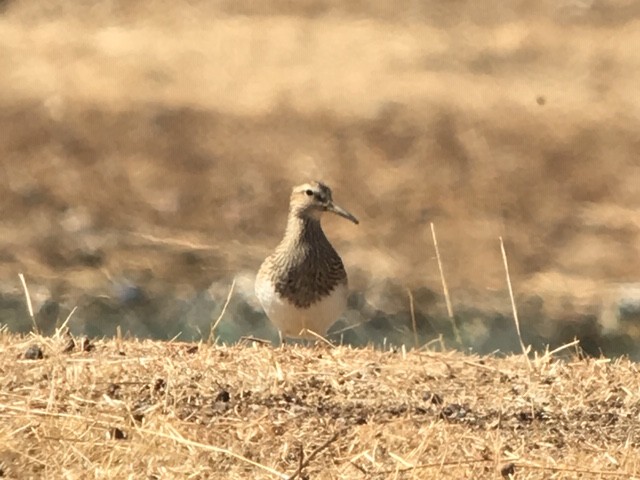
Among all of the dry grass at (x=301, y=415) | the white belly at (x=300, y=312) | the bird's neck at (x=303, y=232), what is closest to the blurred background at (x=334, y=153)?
the bird's neck at (x=303, y=232)

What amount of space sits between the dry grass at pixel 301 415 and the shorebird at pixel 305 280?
2.28m

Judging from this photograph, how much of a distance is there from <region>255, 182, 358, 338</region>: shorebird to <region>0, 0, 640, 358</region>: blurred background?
16.9 ft

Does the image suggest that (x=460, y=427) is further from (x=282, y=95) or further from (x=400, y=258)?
(x=282, y=95)

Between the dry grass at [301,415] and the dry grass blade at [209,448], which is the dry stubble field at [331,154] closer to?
the dry grass at [301,415]

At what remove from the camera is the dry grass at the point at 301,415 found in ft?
14.9

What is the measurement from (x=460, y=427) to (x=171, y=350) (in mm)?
1415

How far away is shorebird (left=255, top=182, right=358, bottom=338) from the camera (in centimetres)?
830

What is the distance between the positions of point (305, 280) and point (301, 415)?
336cm

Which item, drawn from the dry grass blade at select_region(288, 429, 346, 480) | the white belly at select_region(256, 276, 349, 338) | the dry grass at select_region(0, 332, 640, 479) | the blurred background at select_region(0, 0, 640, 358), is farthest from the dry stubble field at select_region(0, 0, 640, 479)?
the dry grass blade at select_region(288, 429, 346, 480)

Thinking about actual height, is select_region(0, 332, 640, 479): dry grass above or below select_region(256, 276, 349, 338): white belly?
above

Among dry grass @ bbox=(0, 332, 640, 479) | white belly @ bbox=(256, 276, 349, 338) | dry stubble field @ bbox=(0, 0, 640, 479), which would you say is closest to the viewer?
dry grass @ bbox=(0, 332, 640, 479)

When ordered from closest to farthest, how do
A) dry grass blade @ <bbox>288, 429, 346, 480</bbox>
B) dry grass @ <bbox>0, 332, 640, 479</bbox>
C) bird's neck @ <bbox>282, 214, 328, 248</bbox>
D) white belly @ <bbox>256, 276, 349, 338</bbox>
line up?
dry grass blade @ <bbox>288, 429, 346, 480</bbox> → dry grass @ <bbox>0, 332, 640, 479</bbox> → white belly @ <bbox>256, 276, 349, 338</bbox> → bird's neck @ <bbox>282, 214, 328, 248</bbox>

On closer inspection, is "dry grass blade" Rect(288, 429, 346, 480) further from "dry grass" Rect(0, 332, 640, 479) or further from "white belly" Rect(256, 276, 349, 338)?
"white belly" Rect(256, 276, 349, 338)

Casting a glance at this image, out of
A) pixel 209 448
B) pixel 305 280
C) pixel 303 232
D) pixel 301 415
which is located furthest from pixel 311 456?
pixel 303 232
